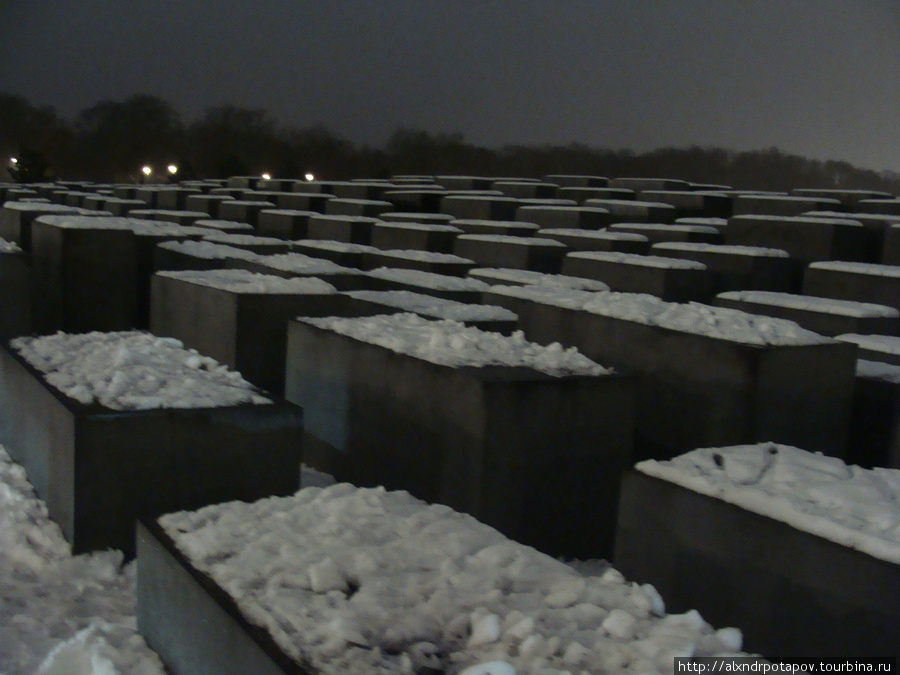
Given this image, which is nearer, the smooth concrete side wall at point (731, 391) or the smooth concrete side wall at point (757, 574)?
the smooth concrete side wall at point (757, 574)

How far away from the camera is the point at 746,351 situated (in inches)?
253

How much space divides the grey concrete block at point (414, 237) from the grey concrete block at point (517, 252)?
804mm

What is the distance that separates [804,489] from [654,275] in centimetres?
705

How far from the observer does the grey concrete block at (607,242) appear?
13969mm

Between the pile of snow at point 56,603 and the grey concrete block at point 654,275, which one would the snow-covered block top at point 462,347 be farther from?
A: the grey concrete block at point 654,275

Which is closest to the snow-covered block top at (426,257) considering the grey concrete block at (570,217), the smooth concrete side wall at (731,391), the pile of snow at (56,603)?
the grey concrete block at (570,217)

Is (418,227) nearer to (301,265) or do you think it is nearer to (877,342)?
(301,265)

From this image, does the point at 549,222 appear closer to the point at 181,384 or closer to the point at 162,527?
the point at 181,384

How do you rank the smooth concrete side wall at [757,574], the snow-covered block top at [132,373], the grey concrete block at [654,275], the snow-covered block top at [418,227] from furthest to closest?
the snow-covered block top at [418,227] < the grey concrete block at [654,275] < the snow-covered block top at [132,373] < the smooth concrete side wall at [757,574]

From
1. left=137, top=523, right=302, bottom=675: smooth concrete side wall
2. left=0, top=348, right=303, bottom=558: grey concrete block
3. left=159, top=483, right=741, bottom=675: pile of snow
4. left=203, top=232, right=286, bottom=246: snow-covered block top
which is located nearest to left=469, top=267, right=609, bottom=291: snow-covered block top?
left=203, top=232, right=286, bottom=246: snow-covered block top

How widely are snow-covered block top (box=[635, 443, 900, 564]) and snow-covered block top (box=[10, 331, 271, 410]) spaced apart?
99.5 inches

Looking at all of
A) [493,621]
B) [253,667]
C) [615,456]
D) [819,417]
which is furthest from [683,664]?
[819,417]

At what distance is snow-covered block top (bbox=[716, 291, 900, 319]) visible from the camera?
8.91m

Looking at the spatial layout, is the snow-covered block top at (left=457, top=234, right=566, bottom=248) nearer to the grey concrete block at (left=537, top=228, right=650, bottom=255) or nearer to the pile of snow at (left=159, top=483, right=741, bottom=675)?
the grey concrete block at (left=537, top=228, right=650, bottom=255)
